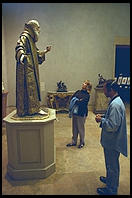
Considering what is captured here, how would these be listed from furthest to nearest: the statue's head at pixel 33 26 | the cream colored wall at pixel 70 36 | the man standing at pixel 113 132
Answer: the cream colored wall at pixel 70 36 → the statue's head at pixel 33 26 → the man standing at pixel 113 132

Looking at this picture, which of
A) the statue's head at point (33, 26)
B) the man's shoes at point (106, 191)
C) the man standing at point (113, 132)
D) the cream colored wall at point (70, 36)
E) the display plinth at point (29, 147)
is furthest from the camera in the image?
the cream colored wall at point (70, 36)

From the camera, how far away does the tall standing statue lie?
2.32 metres

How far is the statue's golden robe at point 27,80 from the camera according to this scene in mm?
2318

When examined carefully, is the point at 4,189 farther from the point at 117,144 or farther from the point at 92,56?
the point at 92,56

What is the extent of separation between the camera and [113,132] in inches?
75.4

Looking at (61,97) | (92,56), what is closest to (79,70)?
(92,56)

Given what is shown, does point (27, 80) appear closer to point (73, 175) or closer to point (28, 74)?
point (28, 74)

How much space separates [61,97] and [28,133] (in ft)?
10.9

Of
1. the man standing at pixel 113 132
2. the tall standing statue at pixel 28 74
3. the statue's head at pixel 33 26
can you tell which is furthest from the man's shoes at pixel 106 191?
the statue's head at pixel 33 26

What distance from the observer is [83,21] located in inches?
222

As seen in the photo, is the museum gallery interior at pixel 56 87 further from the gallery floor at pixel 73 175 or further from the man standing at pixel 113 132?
the man standing at pixel 113 132

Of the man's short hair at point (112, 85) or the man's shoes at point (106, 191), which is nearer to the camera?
the man's short hair at point (112, 85)

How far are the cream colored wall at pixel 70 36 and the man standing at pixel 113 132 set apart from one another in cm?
403

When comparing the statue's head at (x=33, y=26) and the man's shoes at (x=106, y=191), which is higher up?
the statue's head at (x=33, y=26)
